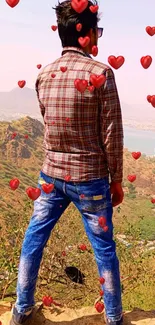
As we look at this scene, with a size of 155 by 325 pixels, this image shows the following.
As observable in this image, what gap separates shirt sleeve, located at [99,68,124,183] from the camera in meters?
2.81

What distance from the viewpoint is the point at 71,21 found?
2912 millimetres

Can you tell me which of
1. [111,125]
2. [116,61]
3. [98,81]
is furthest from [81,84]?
[116,61]

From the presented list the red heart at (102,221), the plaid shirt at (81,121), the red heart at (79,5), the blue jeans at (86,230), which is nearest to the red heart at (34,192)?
the blue jeans at (86,230)

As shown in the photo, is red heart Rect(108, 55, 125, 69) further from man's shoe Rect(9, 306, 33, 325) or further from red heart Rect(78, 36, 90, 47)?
man's shoe Rect(9, 306, 33, 325)

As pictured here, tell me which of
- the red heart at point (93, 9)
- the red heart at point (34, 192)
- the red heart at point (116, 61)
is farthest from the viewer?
the red heart at point (116, 61)

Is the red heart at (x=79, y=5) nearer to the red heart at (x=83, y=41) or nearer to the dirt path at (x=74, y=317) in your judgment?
the red heart at (x=83, y=41)

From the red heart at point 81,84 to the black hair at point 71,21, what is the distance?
0.39 meters

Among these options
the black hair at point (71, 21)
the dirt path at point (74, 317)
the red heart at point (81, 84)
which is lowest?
the dirt path at point (74, 317)

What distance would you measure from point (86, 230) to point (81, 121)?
103cm

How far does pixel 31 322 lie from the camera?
3893mm

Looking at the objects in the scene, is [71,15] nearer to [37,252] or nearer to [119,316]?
[37,252]

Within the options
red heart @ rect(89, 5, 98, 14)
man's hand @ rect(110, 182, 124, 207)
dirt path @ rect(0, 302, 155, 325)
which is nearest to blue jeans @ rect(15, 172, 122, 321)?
man's hand @ rect(110, 182, 124, 207)

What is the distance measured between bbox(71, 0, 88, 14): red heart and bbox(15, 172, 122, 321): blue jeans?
1457mm

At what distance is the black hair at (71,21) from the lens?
115 inches
